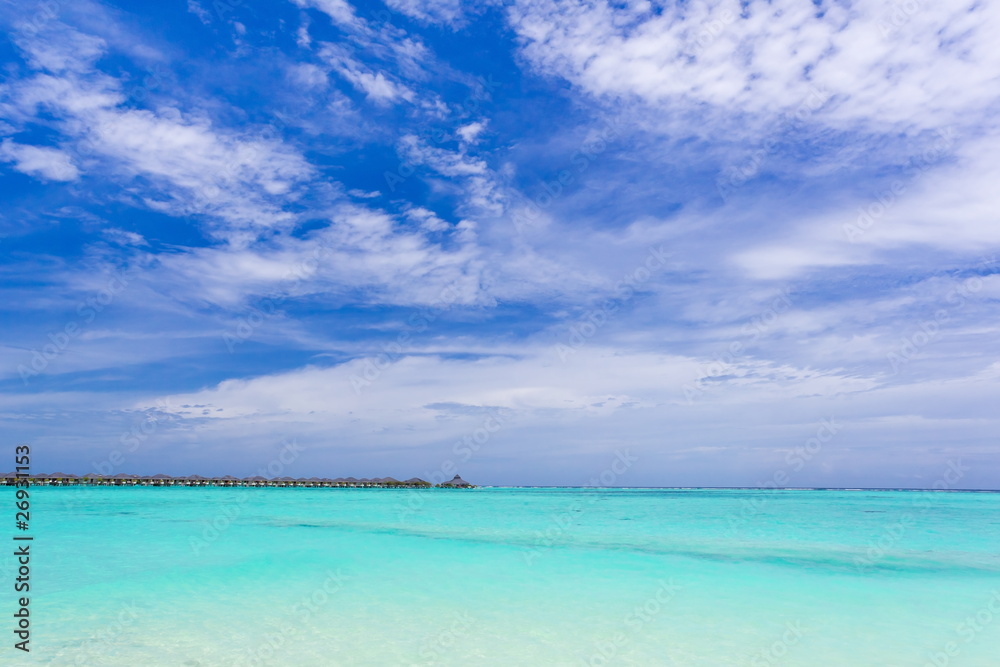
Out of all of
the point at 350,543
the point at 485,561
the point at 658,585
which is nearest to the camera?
the point at 658,585

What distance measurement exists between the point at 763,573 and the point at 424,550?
884 cm

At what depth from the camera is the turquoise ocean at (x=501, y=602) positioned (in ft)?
25.9

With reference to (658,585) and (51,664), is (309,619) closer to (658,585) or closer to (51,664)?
(51,664)

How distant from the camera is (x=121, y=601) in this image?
10.0 meters

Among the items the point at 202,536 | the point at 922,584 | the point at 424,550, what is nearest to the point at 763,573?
the point at 922,584

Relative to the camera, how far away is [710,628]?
30.2 ft

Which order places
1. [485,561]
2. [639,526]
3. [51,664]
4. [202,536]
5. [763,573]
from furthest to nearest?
[639,526]
[202,536]
[485,561]
[763,573]
[51,664]

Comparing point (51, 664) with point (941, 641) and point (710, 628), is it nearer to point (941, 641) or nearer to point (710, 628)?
point (710, 628)

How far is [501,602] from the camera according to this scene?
1077cm

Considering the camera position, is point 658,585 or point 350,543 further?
point 350,543

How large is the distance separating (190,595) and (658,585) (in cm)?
860

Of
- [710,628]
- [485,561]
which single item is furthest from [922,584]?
[485,561]

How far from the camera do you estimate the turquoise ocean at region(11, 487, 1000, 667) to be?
A: 25.9 feet

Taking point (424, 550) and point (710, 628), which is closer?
point (710, 628)
